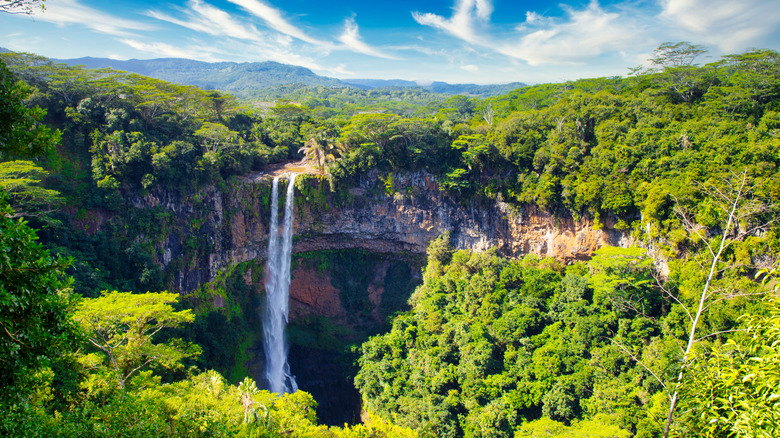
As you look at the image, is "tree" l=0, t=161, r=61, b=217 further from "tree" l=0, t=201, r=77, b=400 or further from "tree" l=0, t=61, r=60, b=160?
"tree" l=0, t=201, r=77, b=400

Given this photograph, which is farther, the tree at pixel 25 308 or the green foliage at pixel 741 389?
the tree at pixel 25 308

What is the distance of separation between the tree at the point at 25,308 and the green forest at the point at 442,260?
34 centimetres

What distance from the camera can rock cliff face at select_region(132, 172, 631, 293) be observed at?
848 inches

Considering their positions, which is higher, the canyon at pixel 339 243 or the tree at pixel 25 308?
the tree at pixel 25 308

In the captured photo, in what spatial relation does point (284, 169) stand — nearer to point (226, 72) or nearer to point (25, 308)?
point (25, 308)

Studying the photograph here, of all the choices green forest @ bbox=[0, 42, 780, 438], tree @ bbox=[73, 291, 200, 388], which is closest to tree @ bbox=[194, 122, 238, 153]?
green forest @ bbox=[0, 42, 780, 438]

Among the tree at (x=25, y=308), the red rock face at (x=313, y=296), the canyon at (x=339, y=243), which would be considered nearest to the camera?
the tree at (x=25, y=308)

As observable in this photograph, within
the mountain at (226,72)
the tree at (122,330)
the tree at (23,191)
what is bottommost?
the tree at (122,330)

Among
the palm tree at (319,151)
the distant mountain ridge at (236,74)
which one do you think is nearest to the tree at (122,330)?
the palm tree at (319,151)

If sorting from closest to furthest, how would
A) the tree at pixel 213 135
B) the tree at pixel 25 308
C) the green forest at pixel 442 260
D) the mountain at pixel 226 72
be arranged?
the tree at pixel 25 308, the green forest at pixel 442 260, the tree at pixel 213 135, the mountain at pixel 226 72

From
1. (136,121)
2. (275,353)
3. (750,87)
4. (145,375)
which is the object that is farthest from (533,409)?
(136,121)

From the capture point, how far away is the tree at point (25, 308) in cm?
457

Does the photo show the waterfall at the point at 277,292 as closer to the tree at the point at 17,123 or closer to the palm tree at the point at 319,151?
the palm tree at the point at 319,151

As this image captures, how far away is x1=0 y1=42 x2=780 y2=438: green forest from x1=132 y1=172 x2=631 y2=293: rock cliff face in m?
0.38
